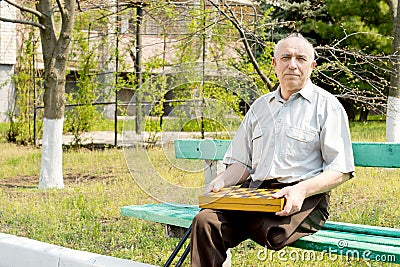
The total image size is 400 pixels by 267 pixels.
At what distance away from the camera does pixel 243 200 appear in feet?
10.9

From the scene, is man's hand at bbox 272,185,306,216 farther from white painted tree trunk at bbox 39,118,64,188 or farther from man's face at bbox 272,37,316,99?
white painted tree trunk at bbox 39,118,64,188

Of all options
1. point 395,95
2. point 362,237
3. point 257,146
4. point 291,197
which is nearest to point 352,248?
point 362,237

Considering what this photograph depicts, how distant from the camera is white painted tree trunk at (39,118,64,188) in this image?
8.10 metres

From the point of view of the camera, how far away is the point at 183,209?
4.56 m

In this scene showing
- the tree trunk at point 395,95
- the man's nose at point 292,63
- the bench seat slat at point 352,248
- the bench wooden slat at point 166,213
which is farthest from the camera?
the tree trunk at point 395,95

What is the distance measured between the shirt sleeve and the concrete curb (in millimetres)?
1377

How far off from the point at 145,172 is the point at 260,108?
71cm

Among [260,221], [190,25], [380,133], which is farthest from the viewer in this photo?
[380,133]

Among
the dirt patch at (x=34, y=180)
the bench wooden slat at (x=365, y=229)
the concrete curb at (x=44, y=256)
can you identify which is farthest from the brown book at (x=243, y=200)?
the dirt patch at (x=34, y=180)

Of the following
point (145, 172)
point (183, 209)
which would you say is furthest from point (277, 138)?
point (183, 209)

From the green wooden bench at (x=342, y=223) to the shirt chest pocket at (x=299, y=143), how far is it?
1.39 ft

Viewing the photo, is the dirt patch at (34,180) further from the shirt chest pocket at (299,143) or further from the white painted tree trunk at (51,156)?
the shirt chest pocket at (299,143)

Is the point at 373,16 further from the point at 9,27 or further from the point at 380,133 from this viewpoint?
the point at 9,27

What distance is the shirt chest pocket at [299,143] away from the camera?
3516 millimetres
